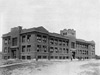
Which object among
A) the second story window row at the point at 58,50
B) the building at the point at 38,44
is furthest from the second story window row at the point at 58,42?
the second story window row at the point at 58,50

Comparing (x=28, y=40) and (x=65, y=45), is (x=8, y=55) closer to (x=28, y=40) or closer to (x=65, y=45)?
(x=28, y=40)

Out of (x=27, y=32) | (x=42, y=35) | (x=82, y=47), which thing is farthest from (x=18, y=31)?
(x=82, y=47)

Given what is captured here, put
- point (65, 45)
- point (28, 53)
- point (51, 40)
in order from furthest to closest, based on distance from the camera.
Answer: point (65, 45)
point (51, 40)
point (28, 53)

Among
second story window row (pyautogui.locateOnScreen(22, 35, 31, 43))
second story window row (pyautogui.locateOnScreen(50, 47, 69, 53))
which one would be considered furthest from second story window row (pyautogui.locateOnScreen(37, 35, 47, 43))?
second story window row (pyautogui.locateOnScreen(50, 47, 69, 53))

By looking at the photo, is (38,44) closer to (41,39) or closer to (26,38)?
(41,39)

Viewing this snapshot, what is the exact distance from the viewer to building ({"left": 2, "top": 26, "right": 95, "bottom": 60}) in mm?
44984

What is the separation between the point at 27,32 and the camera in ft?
152

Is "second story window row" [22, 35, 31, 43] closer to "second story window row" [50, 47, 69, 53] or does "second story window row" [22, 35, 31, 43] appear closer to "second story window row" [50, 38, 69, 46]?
"second story window row" [50, 38, 69, 46]

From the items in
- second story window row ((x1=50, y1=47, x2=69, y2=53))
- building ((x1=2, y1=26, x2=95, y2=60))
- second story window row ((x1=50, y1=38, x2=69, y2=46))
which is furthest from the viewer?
second story window row ((x1=50, y1=38, x2=69, y2=46))

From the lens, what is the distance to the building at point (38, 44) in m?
45.0

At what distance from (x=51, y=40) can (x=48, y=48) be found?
4.70 metres

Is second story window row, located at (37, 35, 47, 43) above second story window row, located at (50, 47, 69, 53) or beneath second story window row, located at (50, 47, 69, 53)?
above

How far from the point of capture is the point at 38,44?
45406 mm

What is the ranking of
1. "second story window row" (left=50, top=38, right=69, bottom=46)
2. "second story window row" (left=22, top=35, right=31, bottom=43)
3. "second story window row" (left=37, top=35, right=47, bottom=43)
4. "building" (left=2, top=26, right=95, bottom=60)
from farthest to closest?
"second story window row" (left=50, top=38, right=69, bottom=46) < "second story window row" (left=22, top=35, right=31, bottom=43) < "second story window row" (left=37, top=35, right=47, bottom=43) < "building" (left=2, top=26, right=95, bottom=60)
